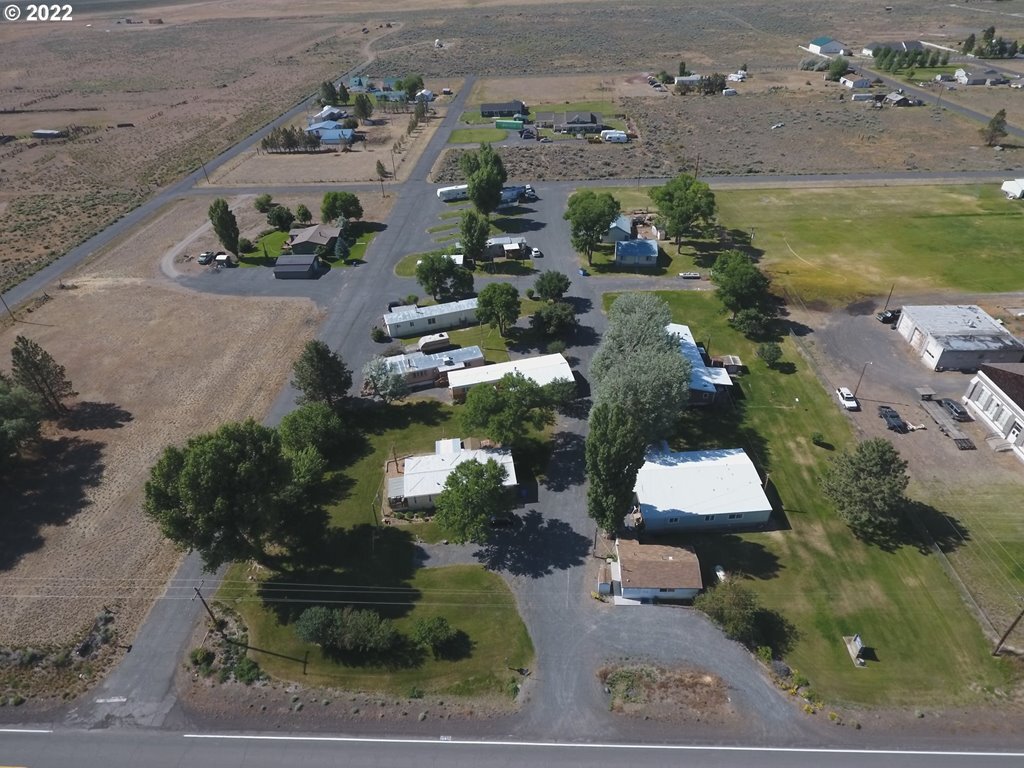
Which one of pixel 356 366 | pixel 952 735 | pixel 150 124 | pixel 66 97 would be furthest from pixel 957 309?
pixel 66 97

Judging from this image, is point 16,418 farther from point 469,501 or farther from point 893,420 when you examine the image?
point 893,420

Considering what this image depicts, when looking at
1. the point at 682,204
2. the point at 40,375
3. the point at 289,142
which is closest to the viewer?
the point at 40,375

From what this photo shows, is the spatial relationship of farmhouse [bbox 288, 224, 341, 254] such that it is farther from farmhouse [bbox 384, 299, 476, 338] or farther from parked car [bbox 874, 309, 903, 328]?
parked car [bbox 874, 309, 903, 328]

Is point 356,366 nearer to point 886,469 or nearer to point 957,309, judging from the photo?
point 886,469

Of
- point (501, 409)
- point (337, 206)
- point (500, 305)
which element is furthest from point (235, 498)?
point (337, 206)

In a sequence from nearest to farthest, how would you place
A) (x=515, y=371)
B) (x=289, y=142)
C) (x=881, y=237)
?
1. (x=515, y=371)
2. (x=881, y=237)
3. (x=289, y=142)

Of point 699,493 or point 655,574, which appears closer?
point 655,574

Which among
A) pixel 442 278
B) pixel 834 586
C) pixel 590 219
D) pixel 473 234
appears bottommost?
pixel 834 586

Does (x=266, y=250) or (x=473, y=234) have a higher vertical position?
(x=473, y=234)
